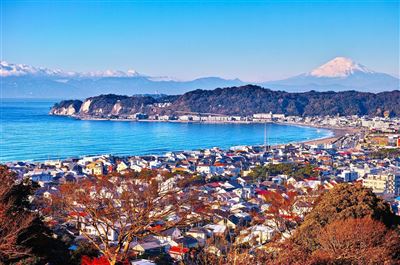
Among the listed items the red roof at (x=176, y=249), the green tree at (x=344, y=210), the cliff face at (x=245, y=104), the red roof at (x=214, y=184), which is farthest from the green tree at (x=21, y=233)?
the cliff face at (x=245, y=104)

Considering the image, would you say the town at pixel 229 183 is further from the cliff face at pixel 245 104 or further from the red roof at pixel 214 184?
the cliff face at pixel 245 104

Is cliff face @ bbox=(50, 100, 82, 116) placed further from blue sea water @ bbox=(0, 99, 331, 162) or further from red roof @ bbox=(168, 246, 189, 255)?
red roof @ bbox=(168, 246, 189, 255)

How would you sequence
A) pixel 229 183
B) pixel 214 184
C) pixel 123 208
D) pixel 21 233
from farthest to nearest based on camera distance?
pixel 214 184 → pixel 229 183 → pixel 21 233 → pixel 123 208

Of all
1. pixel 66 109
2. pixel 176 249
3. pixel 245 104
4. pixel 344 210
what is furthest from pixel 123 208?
pixel 245 104

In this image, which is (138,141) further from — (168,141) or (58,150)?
(58,150)

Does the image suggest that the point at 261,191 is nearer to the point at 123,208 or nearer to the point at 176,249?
the point at 176,249

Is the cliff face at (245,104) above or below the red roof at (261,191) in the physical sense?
above
